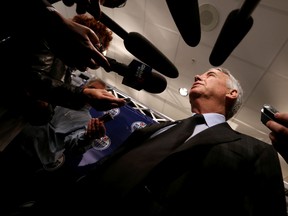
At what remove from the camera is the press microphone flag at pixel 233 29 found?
0.33 m

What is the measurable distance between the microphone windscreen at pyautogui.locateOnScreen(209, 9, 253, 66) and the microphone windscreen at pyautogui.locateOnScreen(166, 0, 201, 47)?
0.31 ft

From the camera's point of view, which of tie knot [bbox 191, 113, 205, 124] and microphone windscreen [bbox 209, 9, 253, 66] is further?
tie knot [bbox 191, 113, 205, 124]

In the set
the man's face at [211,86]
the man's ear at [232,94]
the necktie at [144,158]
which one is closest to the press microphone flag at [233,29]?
the necktie at [144,158]

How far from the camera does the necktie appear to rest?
2.91 feet

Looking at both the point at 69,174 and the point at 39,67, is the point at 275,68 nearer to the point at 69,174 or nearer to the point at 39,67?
the point at 39,67

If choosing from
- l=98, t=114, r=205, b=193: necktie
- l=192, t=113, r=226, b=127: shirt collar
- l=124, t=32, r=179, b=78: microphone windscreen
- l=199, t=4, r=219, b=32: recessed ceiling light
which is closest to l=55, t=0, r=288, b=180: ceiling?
l=199, t=4, r=219, b=32: recessed ceiling light

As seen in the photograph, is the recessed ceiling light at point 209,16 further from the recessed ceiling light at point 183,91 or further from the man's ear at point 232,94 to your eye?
the recessed ceiling light at point 183,91

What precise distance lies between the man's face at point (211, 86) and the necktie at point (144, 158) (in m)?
0.44

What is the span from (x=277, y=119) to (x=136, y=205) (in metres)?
0.65

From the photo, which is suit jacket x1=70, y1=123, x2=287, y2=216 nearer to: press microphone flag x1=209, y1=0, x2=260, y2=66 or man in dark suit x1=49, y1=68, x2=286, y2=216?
man in dark suit x1=49, y1=68, x2=286, y2=216

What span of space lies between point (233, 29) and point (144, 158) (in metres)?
0.75

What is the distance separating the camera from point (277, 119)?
0.63 meters

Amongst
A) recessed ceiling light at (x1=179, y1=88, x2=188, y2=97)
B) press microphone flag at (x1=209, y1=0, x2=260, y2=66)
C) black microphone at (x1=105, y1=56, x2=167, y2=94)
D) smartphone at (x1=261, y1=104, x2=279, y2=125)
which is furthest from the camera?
recessed ceiling light at (x1=179, y1=88, x2=188, y2=97)

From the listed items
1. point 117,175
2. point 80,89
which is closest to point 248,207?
point 117,175
